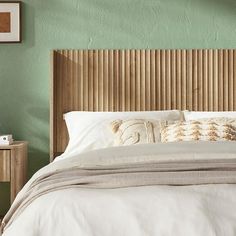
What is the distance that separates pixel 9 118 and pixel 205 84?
65.4 inches

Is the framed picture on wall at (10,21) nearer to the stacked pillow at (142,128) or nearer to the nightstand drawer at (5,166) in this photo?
the stacked pillow at (142,128)

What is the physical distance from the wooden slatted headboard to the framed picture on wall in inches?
15.4

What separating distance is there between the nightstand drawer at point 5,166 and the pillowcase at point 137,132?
844 millimetres

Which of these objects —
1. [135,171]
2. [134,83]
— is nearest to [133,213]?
[135,171]

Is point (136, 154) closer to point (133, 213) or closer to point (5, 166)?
point (133, 213)

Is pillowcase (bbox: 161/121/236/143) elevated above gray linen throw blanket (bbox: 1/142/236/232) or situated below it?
above

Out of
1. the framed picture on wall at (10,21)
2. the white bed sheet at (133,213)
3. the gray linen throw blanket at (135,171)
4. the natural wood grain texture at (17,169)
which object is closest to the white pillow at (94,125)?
the natural wood grain texture at (17,169)

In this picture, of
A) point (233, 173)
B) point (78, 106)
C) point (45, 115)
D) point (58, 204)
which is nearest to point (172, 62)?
point (78, 106)

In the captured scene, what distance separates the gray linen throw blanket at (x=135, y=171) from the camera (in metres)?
2.13

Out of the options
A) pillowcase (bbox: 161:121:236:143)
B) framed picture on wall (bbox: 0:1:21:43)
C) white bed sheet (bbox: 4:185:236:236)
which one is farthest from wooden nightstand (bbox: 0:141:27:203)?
white bed sheet (bbox: 4:185:236:236)

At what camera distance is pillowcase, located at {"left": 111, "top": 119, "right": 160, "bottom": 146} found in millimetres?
3584

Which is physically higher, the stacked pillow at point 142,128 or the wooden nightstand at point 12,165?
the stacked pillow at point 142,128

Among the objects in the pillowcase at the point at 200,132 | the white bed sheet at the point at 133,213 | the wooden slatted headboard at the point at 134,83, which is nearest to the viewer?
the white bed sheet at the point at 133,213

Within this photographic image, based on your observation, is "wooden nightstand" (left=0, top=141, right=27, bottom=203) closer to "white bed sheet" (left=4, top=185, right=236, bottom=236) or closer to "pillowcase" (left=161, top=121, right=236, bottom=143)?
"pillowcase" (left=161, top=121, right=236, bottom=143)
